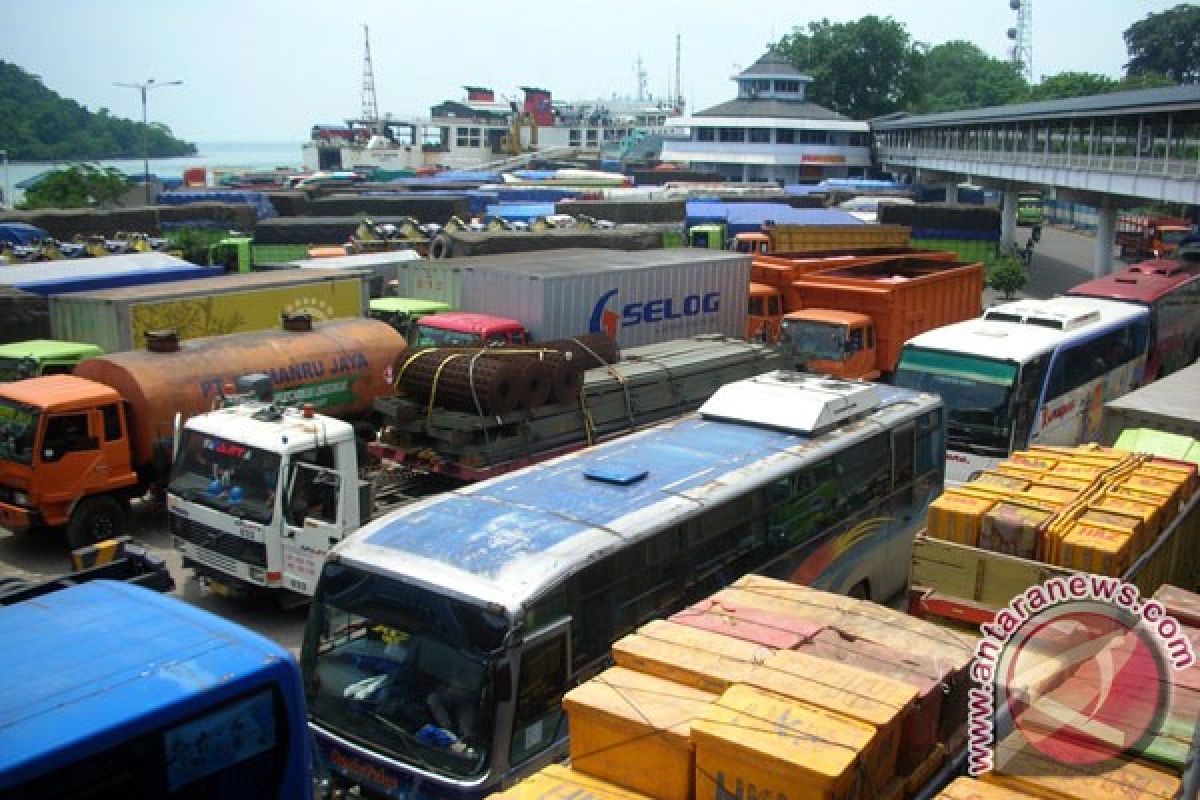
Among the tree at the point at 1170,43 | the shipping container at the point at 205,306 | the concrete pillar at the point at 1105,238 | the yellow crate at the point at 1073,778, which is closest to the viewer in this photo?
the yellow crate at the point at 1073,778

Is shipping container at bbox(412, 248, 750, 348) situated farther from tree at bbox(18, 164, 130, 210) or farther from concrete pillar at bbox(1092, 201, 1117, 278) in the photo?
tree at bbox(18, 164, 130, 210)

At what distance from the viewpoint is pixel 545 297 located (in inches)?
689

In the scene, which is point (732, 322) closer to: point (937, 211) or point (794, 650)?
point (794, 650)

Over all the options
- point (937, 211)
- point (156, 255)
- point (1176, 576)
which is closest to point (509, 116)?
point (937, 211)

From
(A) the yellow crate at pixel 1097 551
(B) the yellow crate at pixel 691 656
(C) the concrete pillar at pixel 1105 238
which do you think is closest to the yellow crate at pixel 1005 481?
(A) the yellow crate at pixel 1097 551

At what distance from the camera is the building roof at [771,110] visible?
83375mm

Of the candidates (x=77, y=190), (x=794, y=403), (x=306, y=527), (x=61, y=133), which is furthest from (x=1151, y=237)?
(x=61, y=133)

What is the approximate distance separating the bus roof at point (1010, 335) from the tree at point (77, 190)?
51.1m

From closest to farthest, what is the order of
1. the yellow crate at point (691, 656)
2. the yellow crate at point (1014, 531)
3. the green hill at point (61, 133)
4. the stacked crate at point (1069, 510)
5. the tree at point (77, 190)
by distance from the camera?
1. the yellow crate at point (691, 656)
2. the stacked crate at point (1069, 510)
3. the yellow crate at point (1014, 531)
4. the tree at point (77, 190)
5. the green hill at point (61, 133)

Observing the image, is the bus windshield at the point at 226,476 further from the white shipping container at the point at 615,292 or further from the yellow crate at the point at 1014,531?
the white shipping container at the point at 615,292

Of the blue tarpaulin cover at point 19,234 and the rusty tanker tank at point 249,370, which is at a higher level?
the blue tarpaulin cover at point 19,234

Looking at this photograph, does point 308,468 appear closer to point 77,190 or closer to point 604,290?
point 604,290

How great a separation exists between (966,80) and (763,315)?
468 feet

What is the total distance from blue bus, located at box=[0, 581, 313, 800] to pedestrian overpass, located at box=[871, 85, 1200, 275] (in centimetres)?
2787
